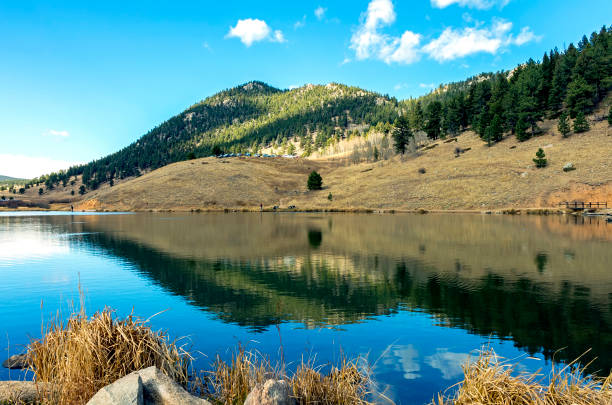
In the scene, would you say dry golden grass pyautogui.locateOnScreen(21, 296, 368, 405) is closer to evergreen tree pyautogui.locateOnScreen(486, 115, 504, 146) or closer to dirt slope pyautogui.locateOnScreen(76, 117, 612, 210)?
dirt slope pyautogui.locateOnScreen(76, 117, 612, 210)

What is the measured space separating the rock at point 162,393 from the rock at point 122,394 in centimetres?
30

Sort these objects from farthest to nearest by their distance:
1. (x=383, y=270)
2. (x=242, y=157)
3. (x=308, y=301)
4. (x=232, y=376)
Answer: (x=242, y=157) < (x=383, y=270) < (x=308, y=301) < (x=232, y=376)

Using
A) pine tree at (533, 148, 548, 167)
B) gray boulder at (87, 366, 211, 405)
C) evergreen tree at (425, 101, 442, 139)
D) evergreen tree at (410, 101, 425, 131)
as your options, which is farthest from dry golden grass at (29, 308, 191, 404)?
evergreen tree at (410, 101, 425, 131)

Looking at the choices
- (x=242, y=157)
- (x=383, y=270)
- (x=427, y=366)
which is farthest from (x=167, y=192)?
(x=427, y=366)

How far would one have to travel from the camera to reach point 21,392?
25.7 ft

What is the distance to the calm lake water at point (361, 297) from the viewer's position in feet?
39.0

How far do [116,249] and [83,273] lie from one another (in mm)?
11095

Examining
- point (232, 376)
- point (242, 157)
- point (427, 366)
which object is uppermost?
point (242, 157)

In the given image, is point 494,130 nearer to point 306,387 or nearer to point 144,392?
point 306,387

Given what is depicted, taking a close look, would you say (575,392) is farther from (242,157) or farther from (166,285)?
(242,157)

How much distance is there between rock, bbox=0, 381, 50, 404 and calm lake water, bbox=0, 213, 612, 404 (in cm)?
259

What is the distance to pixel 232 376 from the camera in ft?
27.2

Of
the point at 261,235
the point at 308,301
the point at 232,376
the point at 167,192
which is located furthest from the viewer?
the point at 167,192

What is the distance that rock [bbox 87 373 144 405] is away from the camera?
6105mm
